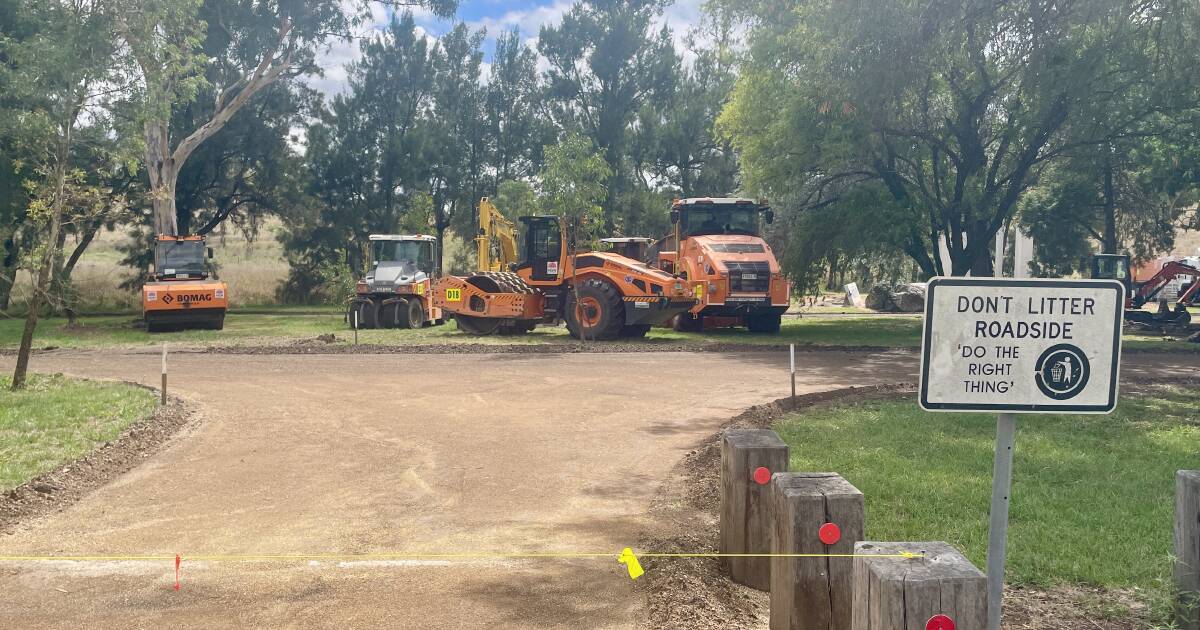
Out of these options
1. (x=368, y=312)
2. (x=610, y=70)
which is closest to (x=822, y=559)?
(x=368, y=312)

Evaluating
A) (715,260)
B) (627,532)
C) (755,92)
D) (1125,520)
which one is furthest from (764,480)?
(755,92)

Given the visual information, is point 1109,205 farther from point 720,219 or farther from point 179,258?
point 179,258

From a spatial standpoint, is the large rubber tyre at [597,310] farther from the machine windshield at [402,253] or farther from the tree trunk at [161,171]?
the tree trunk at [161,171]

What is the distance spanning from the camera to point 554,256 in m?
25.6

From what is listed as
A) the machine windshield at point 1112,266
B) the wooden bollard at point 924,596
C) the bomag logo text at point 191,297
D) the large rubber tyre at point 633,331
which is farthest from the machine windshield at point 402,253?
the wooden bollard at point 924,596

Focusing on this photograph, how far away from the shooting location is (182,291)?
26.5 meters

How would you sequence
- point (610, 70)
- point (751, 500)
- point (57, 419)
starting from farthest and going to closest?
1. point (610, 70)
2. point (57, 419)
3. point (751, 500)

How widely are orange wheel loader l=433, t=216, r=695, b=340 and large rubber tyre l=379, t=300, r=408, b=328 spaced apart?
6.98 feet

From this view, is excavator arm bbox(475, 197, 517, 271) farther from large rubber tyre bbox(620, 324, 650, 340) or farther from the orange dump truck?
the orange dump truck

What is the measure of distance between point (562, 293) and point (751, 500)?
1971 centimetres

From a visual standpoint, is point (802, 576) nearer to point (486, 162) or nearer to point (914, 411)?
Result: point (914, 411)

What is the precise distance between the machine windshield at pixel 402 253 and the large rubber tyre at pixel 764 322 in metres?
10.3

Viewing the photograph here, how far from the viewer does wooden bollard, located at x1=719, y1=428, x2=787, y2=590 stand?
19.4 ft

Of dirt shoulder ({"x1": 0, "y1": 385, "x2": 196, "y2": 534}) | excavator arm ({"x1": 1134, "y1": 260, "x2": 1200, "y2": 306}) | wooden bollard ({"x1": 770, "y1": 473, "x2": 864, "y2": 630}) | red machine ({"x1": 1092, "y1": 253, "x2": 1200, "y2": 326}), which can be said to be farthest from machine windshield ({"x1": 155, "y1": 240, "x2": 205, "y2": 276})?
excavator arm ({"x1": 1134, "y1": 260, "x2": 1200, "y2": 306})
